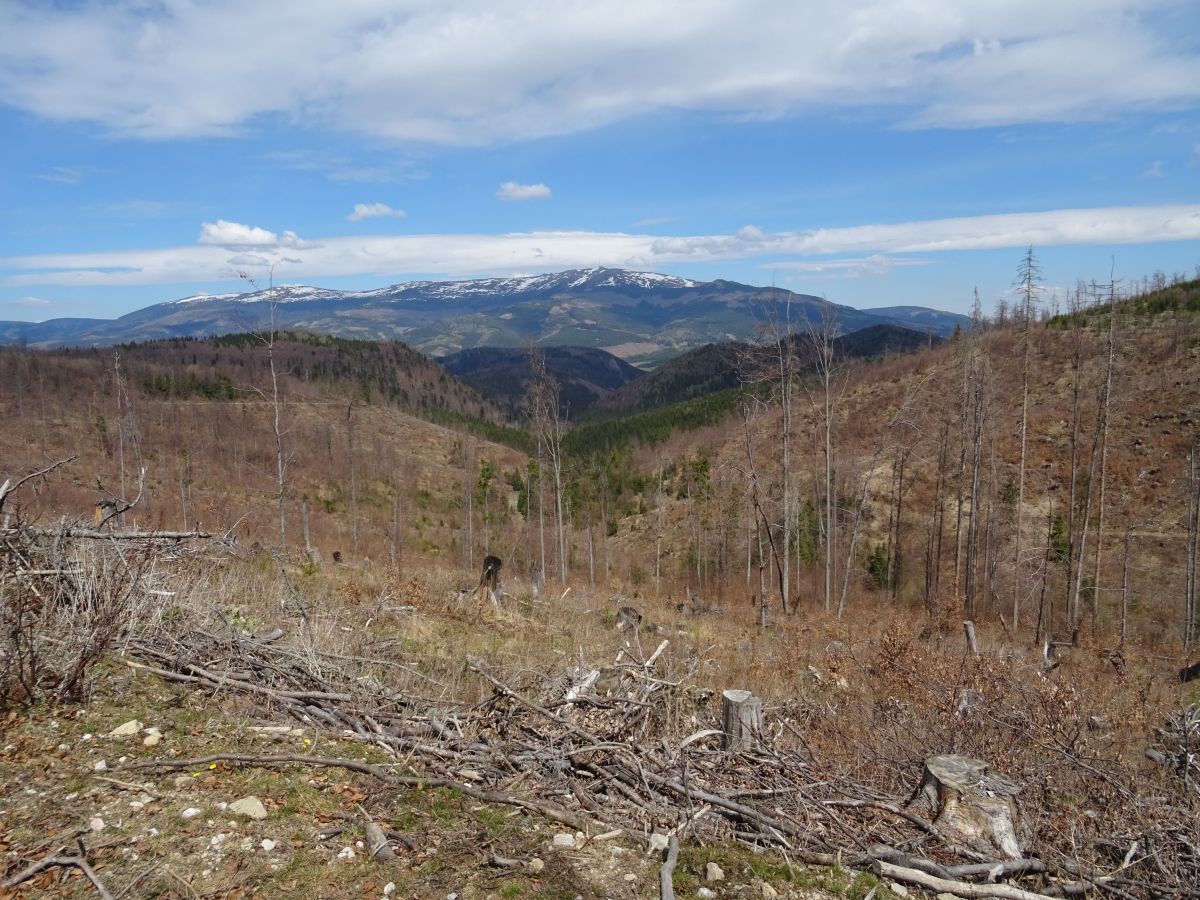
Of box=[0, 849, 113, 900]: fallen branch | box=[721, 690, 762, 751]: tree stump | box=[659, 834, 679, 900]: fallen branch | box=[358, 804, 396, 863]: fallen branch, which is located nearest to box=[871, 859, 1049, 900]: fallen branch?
box=[659, 834, 679, 900]: fallen branch

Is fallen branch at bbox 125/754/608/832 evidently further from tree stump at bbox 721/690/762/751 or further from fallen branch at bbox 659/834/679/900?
tree stump at bbox 721/690/762/751

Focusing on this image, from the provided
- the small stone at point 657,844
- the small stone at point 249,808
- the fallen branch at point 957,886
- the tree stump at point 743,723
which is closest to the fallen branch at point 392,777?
the small stone at point 657,844

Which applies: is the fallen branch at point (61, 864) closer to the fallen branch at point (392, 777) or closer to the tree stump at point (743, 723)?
the fallen branch at point (392, 777)

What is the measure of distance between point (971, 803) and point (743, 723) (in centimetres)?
157

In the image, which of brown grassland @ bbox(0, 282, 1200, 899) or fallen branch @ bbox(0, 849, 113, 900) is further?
brown grassland @ bbox(0, 282, 1200, 899)

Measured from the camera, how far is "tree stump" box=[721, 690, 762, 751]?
5.29 m

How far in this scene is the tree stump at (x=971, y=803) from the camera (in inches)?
170

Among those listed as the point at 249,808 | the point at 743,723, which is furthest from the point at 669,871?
the point at 249,808

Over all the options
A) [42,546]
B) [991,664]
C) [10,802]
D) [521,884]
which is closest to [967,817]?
[521,884]

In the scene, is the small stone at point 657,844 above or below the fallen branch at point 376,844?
below

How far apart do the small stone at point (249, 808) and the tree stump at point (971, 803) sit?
4184 mm

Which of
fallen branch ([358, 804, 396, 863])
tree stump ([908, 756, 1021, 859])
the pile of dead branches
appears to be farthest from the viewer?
tree stump ([908, 756, 1021, 859])

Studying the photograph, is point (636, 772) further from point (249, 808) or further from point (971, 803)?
point (249, 808)

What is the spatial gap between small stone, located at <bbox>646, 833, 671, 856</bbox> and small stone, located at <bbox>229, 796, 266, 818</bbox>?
2.22m
